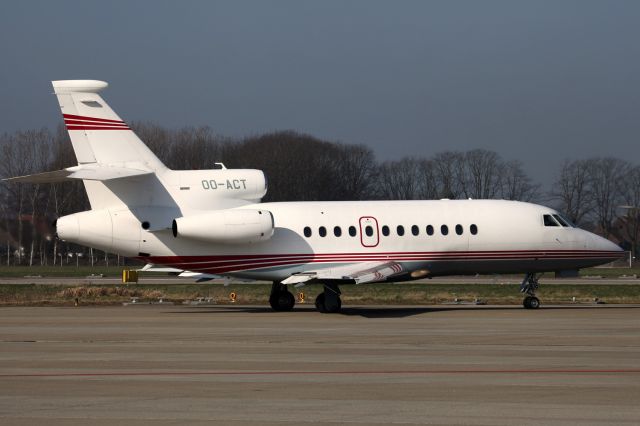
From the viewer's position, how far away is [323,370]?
17.6 m

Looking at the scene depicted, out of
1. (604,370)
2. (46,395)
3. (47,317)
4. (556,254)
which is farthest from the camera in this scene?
(556,254)

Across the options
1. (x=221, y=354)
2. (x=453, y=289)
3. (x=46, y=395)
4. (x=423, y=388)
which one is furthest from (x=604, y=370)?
(x=453, y=289)

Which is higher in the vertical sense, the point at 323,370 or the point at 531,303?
the point at 531,303

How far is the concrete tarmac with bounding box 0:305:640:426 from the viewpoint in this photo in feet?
42.7

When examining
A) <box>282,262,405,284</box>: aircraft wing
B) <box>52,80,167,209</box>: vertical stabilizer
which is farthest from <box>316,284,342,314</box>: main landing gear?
<box>52,80,167,209</box>: vertical stabilizer

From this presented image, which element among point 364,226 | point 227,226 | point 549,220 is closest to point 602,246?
point 549,220

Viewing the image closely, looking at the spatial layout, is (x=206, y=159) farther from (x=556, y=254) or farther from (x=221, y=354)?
(x=221, y=354)

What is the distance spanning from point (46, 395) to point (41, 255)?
85.2m

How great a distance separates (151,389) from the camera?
50.0ft

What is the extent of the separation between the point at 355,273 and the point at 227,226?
4065 millimetres

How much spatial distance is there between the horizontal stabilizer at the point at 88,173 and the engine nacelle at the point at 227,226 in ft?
6.53

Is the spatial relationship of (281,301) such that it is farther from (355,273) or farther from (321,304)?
(355,273)

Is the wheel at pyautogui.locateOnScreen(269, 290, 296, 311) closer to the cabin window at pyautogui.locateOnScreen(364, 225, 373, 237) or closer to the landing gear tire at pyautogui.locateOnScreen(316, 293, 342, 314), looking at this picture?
the landing gear tire at pyautogui.locateOnScreen(316, 293, 342, 314)

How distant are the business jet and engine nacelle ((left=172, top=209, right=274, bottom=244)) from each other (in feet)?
0.10
